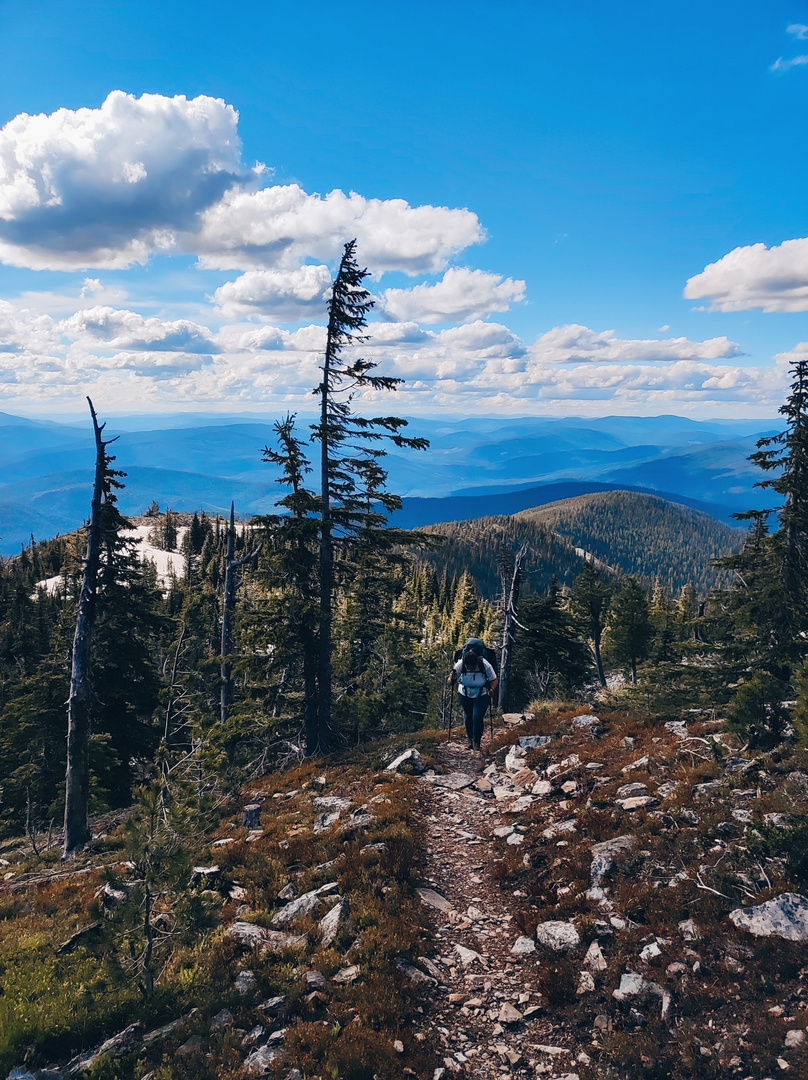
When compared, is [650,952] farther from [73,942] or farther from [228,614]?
[228,614]

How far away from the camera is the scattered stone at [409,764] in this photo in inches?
553

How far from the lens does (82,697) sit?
48.4 ft

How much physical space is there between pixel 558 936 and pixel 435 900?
2.13 meters

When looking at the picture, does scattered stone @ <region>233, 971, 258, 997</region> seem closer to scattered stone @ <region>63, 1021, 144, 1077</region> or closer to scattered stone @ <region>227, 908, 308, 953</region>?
scattered stone @ <region>227, 908, 308, 953</region>

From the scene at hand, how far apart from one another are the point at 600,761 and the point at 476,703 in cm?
346

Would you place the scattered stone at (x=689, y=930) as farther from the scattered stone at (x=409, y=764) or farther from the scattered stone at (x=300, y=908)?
the scattered stone at (x=409, y=764)

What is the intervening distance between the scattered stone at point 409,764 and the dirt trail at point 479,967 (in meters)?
2.31

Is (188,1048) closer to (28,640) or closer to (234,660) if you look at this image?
(234,660)

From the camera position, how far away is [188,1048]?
5699mm

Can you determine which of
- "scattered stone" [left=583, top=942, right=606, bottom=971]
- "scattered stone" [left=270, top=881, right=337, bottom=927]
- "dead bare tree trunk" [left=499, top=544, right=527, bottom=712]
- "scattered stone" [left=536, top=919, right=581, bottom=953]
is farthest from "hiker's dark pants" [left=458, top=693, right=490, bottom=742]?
"scattered stone" [left=583, top=942, right=606, bottom=971]

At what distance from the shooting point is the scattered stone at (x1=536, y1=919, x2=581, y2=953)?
7082mm

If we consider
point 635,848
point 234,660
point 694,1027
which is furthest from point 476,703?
point 694,1027

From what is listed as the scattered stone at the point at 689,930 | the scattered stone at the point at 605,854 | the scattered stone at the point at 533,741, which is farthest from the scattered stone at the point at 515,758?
the scattered stone at the point at 689,930

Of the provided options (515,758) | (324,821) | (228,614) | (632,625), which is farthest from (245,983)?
(632,625)
